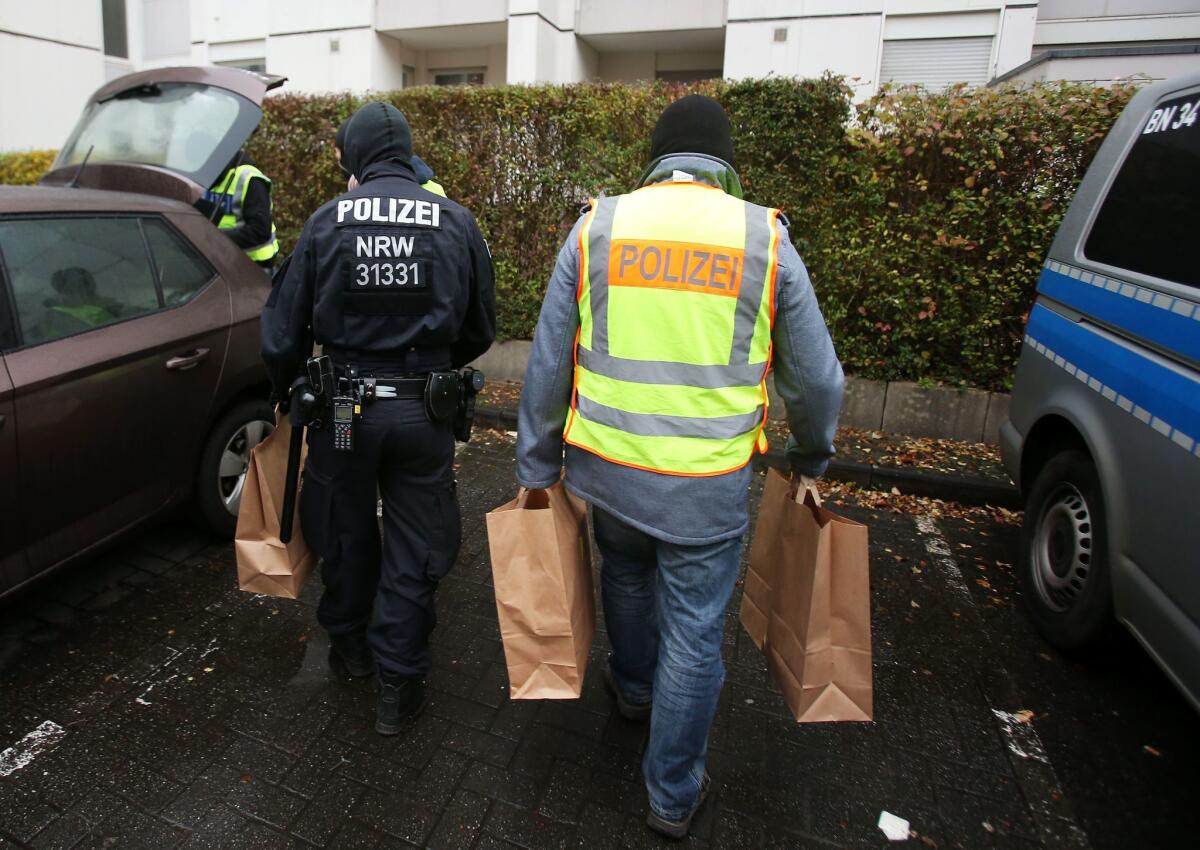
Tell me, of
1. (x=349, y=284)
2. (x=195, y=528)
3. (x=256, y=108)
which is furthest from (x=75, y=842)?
(x=256, y=108)

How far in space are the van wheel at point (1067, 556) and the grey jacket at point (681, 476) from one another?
1550 mm

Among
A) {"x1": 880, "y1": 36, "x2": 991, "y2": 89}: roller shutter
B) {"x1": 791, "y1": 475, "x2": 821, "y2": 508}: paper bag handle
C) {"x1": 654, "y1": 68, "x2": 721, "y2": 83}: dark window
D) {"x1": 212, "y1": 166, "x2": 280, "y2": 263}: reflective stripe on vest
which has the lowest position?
{"x1": 791, "y1": 475, "x2": 821, "y2": 508}: paper bag handle

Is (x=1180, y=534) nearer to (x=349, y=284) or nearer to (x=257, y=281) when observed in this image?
(x=349, y=284)

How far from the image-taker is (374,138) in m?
2.48

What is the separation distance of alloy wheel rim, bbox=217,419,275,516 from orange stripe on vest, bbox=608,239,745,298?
2533 millimetres

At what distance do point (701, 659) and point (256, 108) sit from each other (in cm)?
425

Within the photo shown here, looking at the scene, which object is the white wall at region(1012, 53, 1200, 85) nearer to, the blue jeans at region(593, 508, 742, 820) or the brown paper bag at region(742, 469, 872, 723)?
the brown paper bag at region(742, 469, 872, 723)

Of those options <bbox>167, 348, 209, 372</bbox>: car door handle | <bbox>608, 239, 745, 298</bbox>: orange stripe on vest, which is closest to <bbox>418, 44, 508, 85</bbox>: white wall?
<bbox>167, 348, 209, 372</bbox>: car door handle

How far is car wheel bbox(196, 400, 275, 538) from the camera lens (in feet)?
11.8

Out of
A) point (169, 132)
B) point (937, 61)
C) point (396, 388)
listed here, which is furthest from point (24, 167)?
point (937, 61)

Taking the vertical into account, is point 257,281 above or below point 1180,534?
above

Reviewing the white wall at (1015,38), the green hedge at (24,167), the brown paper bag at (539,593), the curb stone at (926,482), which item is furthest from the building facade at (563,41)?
the brown paper bag at (539,593)

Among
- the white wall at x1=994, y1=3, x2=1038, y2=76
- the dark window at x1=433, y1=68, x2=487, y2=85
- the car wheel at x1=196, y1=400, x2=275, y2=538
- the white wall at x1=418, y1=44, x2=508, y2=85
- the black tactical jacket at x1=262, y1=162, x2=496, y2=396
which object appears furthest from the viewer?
the dark window at x1=433, y1=68, x2=487, y2=85

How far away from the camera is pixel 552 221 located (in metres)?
6.35
